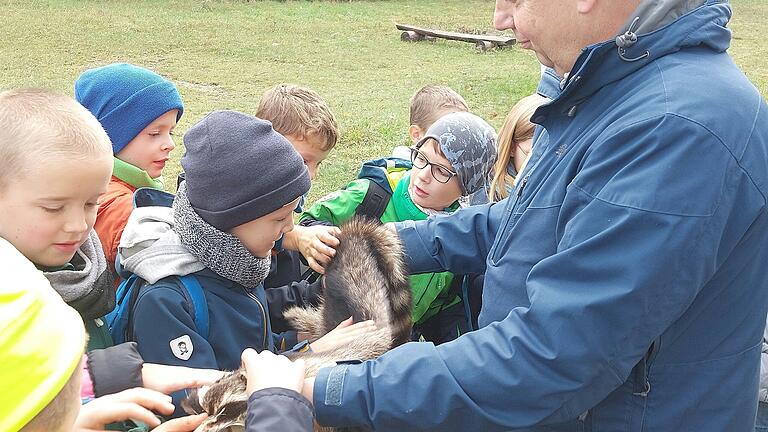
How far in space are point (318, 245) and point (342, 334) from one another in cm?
50

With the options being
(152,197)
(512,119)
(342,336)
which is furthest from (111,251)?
(512,119)

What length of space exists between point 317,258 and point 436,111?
7.10 ft

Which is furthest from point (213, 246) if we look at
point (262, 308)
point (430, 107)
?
point (430, 107)

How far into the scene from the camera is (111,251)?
127 inches

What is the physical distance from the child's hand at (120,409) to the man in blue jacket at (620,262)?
43cm

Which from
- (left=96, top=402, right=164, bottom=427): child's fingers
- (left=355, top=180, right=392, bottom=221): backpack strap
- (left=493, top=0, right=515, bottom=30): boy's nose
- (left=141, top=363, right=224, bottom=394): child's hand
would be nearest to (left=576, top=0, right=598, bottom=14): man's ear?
(left=493, top=0, right=515, bottom=30): boy's nose

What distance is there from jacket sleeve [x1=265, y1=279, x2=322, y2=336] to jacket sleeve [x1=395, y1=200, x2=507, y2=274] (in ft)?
1.63

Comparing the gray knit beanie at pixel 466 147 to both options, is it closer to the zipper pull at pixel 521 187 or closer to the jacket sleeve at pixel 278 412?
the zipper pull at pixel 521 187

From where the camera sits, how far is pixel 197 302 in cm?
264

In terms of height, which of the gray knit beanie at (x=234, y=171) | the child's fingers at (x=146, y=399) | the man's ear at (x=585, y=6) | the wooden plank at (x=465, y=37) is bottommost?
the wooden plank at (x=465, y=37)

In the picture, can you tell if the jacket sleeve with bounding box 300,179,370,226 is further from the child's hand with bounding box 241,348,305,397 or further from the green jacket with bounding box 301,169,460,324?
the child's hand with bounding box 241,348,305,397

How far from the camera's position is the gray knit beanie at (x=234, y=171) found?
106 inches

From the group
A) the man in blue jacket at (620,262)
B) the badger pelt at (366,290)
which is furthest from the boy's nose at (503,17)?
the badger pelt at (366,290)

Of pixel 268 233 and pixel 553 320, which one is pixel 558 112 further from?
pixel 268 233
